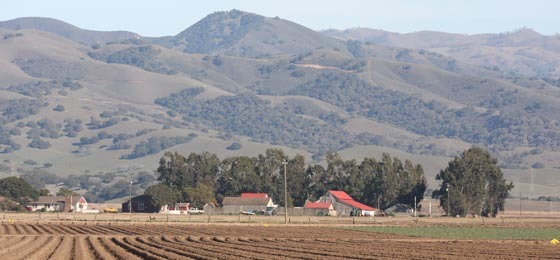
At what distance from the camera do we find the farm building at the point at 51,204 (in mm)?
182875

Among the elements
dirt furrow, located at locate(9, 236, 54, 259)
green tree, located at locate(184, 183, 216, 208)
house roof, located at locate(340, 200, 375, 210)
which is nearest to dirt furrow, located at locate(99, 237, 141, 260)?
dirt furrow, located at locate(9, 236, 54, 259)

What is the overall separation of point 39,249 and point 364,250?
17.9 metres

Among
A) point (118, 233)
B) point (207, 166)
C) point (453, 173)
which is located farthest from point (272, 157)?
point (118, 233)

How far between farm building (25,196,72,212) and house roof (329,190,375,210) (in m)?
44.7

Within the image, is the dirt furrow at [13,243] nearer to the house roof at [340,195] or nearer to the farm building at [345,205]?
the farm building at [345,205]

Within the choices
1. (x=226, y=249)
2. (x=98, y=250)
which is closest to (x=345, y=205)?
(x=226, y=249)

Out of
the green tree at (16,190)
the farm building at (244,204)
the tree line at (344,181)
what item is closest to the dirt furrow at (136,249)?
the farm building at (244,204)

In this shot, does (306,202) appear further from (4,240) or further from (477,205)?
(4,240)

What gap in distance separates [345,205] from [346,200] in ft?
6.95

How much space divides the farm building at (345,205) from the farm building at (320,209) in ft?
4.22

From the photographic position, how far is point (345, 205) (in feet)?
570

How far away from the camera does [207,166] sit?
18888cm

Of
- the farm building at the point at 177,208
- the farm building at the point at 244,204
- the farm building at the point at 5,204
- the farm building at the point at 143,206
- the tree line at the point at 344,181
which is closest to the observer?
the tree line at the point at 344,181

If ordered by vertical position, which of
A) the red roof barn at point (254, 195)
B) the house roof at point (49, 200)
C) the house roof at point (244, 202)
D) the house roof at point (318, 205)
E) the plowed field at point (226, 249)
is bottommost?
the plowed field at point (226, 249)
